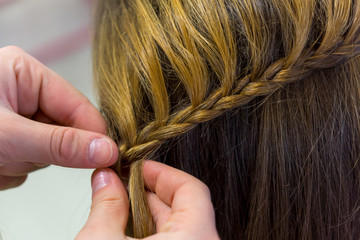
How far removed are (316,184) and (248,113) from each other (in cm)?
21

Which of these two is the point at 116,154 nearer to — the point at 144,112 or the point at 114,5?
the point at 144,112

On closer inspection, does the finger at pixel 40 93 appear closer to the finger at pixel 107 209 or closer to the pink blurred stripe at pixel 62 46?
the finger at pixel 107 209

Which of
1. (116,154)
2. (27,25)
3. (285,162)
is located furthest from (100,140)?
(27,25)

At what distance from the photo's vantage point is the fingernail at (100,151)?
717mm

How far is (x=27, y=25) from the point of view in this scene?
1.75 m

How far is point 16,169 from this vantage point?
0.98m

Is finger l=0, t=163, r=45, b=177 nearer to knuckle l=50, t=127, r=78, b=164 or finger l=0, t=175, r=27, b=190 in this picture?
finger l=0, t=175, r=27, b=190

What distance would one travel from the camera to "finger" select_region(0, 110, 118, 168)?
0.73 m

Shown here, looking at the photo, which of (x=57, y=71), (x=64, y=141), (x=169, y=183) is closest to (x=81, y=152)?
(x=64, y=141)

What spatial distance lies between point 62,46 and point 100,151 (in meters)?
1.17

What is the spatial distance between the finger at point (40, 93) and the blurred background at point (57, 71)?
1.50ft

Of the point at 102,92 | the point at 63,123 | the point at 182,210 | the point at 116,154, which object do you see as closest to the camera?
the point at 182,210

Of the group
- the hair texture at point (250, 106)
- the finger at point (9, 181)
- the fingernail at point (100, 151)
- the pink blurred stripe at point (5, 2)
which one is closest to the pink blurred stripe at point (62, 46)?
the pink blurred stripe at point (5, 2)

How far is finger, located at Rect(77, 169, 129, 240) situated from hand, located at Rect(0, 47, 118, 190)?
0.12 feet
